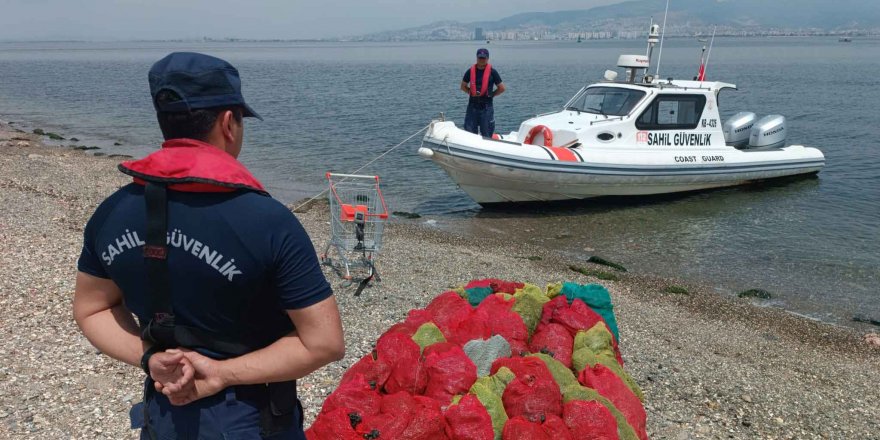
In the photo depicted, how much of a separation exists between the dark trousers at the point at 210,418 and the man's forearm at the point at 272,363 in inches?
Result: 3.8

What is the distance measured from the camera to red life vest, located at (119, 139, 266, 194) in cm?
177

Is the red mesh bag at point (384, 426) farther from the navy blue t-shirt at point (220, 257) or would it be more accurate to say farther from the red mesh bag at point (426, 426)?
the navy blue t-shirt at point (220, 257)

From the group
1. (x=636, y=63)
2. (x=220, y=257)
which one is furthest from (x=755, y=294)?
(x=220, y=257)

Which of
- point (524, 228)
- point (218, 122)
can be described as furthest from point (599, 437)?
point (524, 228)

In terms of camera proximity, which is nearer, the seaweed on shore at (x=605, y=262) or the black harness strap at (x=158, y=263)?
the black harness strap at (x=158, y=263)

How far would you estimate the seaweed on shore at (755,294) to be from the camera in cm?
955

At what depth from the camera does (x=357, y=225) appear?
7.52m

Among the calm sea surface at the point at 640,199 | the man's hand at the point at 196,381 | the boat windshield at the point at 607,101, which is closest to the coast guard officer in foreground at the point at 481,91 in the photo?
the calm sea surface at the point at 640,199

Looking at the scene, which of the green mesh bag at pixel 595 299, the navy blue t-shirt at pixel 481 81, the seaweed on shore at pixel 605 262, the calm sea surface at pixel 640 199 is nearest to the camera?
the green mesh bag at pixel 595 299

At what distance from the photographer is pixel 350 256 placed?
28.1 feet

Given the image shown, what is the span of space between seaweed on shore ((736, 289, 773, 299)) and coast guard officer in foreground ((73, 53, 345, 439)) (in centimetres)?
900

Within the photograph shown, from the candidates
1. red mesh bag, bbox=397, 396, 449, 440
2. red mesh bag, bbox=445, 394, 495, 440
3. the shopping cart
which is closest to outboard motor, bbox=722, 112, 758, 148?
the shopping cart

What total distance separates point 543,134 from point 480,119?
4.25 ft

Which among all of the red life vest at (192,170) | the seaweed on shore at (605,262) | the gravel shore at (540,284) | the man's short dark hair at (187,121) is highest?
the man's short dark hair at (187,121)
